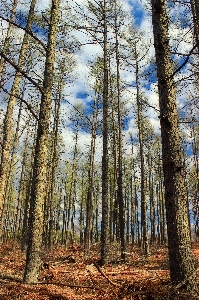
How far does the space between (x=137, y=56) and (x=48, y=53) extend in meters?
11.4

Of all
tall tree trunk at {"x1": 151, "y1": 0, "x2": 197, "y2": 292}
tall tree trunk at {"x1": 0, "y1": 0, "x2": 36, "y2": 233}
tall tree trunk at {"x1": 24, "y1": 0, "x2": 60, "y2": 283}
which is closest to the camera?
tall tree trunk at {"x1": 151, "y1": 0, "x2": 197, "y2": 292}

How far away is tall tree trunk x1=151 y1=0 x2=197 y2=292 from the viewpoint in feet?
14.1

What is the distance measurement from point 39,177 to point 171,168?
9.95 feet

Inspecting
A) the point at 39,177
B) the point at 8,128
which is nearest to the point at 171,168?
the point at 39,177

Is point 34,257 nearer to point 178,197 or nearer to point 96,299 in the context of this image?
point 96,299

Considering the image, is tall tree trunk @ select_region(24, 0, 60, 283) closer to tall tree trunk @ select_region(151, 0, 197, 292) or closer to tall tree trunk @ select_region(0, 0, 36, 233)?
tall tree trunk @ select_region(151, 0, 197, 292)

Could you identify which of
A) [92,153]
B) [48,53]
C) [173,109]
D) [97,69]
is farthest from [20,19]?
[92,153]

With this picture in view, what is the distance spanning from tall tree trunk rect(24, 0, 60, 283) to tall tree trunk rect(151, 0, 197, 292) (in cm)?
286

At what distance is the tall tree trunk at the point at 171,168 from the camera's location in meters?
4.29

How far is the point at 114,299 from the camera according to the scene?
4.18 meters

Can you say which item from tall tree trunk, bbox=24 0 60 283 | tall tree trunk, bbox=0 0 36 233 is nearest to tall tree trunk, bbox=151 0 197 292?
tall tree trunk, bbox=24 0 60 283

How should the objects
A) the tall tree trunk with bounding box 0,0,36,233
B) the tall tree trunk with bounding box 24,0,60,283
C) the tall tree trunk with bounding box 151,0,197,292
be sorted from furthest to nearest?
the tall tree trunk with bounding box 0,0,36,233 < the tall tree trunk with bounding box 24,0,60,283 < the tall tree trunk with bounding box 151,0,197,292

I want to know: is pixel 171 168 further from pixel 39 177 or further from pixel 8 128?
pixel 8 128

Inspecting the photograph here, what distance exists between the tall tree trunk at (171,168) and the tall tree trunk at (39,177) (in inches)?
113
